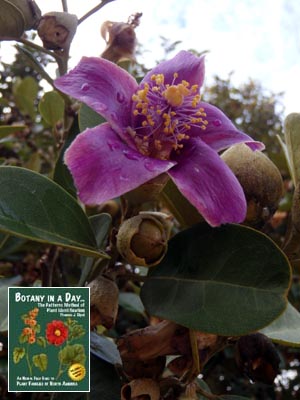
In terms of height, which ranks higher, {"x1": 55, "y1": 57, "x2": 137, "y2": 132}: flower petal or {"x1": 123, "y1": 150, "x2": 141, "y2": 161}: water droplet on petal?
{"x1": 55, "y1": 57, "x2": 137, "y2": 132}: flower petal

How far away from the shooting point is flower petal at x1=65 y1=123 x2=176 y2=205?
573mm

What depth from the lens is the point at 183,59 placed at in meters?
0.78

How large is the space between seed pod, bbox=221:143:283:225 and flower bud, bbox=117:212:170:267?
0.13 metres

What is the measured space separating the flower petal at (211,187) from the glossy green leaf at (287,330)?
18cm

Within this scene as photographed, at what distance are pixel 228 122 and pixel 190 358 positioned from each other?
1.00 ft

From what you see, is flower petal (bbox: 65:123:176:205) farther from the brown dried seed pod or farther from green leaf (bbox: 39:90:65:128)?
green leaf (bbox: 39:90:65:128)

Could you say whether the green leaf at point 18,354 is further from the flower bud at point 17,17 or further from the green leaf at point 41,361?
the flower bud at point 17,17

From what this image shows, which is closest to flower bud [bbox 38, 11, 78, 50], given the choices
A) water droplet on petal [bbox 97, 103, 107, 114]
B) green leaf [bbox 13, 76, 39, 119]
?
water droplet on petal [bbox 97, 103, 107, 114]

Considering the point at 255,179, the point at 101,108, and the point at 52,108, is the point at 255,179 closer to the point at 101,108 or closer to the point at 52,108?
the point at 101,108

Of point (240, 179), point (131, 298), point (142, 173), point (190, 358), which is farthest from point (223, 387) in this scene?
point (142, 173)

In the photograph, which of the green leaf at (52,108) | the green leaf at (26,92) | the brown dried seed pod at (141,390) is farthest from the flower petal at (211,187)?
the green leaf at (26,92)

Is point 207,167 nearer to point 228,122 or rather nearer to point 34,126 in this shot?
point 228,122

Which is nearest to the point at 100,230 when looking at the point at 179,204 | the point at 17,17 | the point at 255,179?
the point at 179,204

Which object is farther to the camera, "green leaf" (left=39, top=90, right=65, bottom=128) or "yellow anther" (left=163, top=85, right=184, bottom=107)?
"green leaf" (left=39, top=90, right=65, bottom=128)
